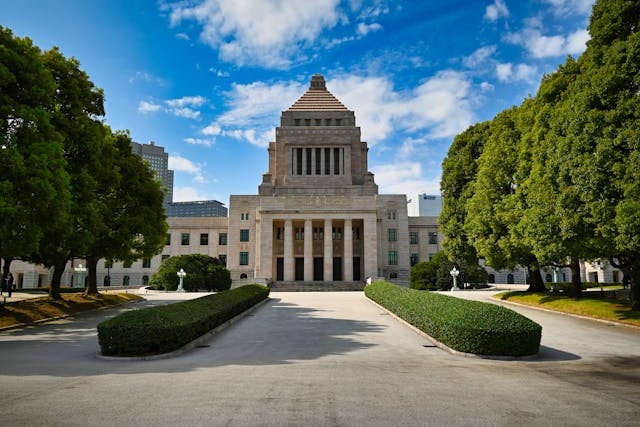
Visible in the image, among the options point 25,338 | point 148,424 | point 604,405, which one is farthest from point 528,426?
point 25,338

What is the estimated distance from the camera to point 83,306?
23.3 metres

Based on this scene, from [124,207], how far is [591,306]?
2529 cm

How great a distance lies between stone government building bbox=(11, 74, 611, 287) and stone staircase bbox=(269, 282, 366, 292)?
1.80 ft

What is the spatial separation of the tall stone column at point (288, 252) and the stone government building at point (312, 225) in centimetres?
12

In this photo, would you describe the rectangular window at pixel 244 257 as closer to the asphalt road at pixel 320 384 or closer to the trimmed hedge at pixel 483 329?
the asphalt road at pixel 320 384

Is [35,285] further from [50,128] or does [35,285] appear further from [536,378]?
[536,378]

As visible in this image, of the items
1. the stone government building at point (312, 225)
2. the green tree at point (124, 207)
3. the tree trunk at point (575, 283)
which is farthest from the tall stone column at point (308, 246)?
the tree trunk at point (575, 283)

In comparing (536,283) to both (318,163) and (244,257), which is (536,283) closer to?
(318,163)

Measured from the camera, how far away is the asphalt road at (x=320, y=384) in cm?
620

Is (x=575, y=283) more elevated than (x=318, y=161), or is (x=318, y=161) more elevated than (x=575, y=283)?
(x=318, y=161)

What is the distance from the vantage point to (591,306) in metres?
20.6

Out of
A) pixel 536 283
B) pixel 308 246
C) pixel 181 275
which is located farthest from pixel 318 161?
pixel 536 283

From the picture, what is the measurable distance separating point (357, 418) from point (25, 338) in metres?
13.4

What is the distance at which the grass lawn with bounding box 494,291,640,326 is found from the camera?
717 inches
